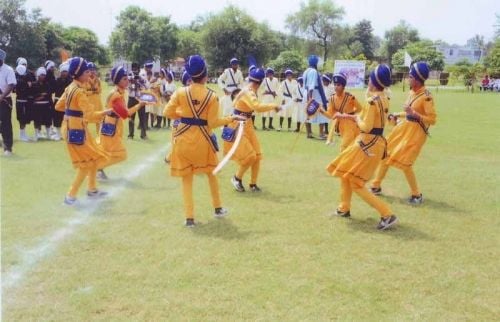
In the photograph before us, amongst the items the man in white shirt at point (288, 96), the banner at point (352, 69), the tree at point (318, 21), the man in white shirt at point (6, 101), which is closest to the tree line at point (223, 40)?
the tree at point (318, 21)

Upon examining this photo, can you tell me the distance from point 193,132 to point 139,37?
69.8 meters

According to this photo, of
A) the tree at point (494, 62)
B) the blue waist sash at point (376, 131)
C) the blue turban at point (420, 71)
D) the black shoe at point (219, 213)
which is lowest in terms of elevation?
the black shoe at point (219, 213)

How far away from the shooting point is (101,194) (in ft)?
25.2

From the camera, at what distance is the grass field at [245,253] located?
4.25 meters

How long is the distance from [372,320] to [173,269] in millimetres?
1937

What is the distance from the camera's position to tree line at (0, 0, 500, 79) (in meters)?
53.8

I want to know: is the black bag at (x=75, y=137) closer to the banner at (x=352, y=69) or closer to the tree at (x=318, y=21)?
the banner at (x=352, y=69)

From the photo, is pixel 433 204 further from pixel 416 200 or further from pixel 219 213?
pixel 219 213

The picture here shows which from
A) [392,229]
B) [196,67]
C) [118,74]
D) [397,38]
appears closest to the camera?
[196,67]

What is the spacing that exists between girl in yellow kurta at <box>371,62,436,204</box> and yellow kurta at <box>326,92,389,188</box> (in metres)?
1.17

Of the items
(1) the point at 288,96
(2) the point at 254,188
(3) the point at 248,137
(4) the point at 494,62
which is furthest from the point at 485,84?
(3) the point at 248,137

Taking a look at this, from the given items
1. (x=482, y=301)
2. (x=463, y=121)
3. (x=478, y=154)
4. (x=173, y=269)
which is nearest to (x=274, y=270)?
(x=173, y=269)

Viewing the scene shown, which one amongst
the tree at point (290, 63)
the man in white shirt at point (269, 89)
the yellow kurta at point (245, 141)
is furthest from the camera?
the tree at point (290, 63)

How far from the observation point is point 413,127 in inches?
303
